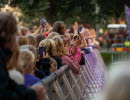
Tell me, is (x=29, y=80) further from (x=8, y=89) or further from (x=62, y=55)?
(x=62, y=55)

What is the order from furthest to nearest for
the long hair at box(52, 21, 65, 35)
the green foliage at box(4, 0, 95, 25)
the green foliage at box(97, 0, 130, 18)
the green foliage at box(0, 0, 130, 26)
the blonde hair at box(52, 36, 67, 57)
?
the green foliage at box(97, 0, 130, 18) → the green foliage at box(0, 0, 130, 26) → the green foliage at box(4, 0, 95, 25) → the long hair at box(52, 21, 65, 35) → the blonde hair at box(52, 36, 67, 57)

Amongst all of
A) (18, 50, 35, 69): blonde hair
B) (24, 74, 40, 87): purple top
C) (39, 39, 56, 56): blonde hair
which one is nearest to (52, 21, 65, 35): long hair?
Answer: (39, 39, 56, 56): blonde hair

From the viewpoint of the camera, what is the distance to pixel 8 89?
340cm

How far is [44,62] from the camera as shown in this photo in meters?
6.97

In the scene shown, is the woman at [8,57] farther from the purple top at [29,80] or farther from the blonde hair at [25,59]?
the purple top at [29,80]

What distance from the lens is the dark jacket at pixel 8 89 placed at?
329 cm

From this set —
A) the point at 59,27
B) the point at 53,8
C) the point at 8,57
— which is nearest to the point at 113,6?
the point at 53,8

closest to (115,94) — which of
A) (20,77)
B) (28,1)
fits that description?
(20,77)

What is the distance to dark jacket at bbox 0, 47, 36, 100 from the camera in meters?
3.29

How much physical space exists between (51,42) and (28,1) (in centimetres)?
1326

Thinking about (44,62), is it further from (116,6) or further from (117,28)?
(117,28)

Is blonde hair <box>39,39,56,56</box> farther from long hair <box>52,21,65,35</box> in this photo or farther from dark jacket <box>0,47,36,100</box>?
dark jacket <box>0,47,36,100</box>

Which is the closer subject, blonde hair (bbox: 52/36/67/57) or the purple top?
the purple top


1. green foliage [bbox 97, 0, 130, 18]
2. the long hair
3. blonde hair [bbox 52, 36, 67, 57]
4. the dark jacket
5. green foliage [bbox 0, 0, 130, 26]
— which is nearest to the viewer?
the dark jacket
